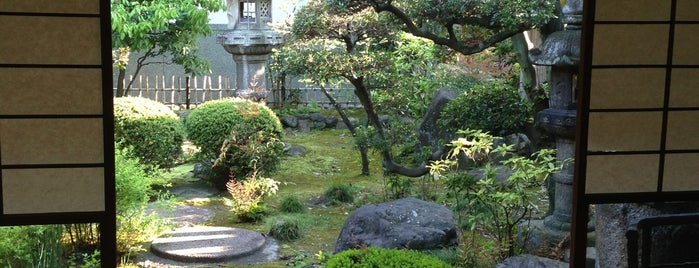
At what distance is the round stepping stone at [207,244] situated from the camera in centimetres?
650

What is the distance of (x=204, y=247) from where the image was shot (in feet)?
22.1

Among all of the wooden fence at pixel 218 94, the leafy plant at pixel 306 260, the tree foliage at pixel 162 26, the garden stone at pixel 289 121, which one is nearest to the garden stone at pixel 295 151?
the garden stone at pixel 289 121

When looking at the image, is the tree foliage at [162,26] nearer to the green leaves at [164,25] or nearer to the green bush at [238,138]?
the green leaves at [164,25]

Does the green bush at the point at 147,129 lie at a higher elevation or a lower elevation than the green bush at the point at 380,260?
higher

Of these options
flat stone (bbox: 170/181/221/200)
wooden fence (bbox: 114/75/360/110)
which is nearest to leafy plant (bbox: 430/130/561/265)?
flat stone (bbox: 170/181/221/200)

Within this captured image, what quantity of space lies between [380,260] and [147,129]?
17.2ft

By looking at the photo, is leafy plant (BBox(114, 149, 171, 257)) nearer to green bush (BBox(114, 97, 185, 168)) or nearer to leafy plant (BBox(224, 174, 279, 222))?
leafy plant (BBox(224, 174, 279, 222))

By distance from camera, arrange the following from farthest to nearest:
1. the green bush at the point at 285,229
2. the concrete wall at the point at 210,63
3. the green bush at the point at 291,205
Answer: the concrete wall at the point at 210,63, the green bush at the point at 291,205, the green bush at the point at 285,229

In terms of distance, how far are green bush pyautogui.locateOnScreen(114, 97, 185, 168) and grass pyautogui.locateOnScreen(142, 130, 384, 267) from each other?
0.54m

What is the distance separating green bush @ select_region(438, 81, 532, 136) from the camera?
728cm

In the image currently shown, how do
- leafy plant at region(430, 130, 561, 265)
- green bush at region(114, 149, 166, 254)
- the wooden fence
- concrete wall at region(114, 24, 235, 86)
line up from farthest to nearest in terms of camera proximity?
concrete wall at region(114, 24, 235, 86)
the wooden fence
green bush at region(114, 149, 166, 254)
leafy plant at region(430, 130, 561, 265)

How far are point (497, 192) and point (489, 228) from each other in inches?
13.5

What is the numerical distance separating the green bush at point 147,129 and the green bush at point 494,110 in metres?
3.55

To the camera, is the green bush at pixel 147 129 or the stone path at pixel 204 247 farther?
the green bush at pixel 147 129
